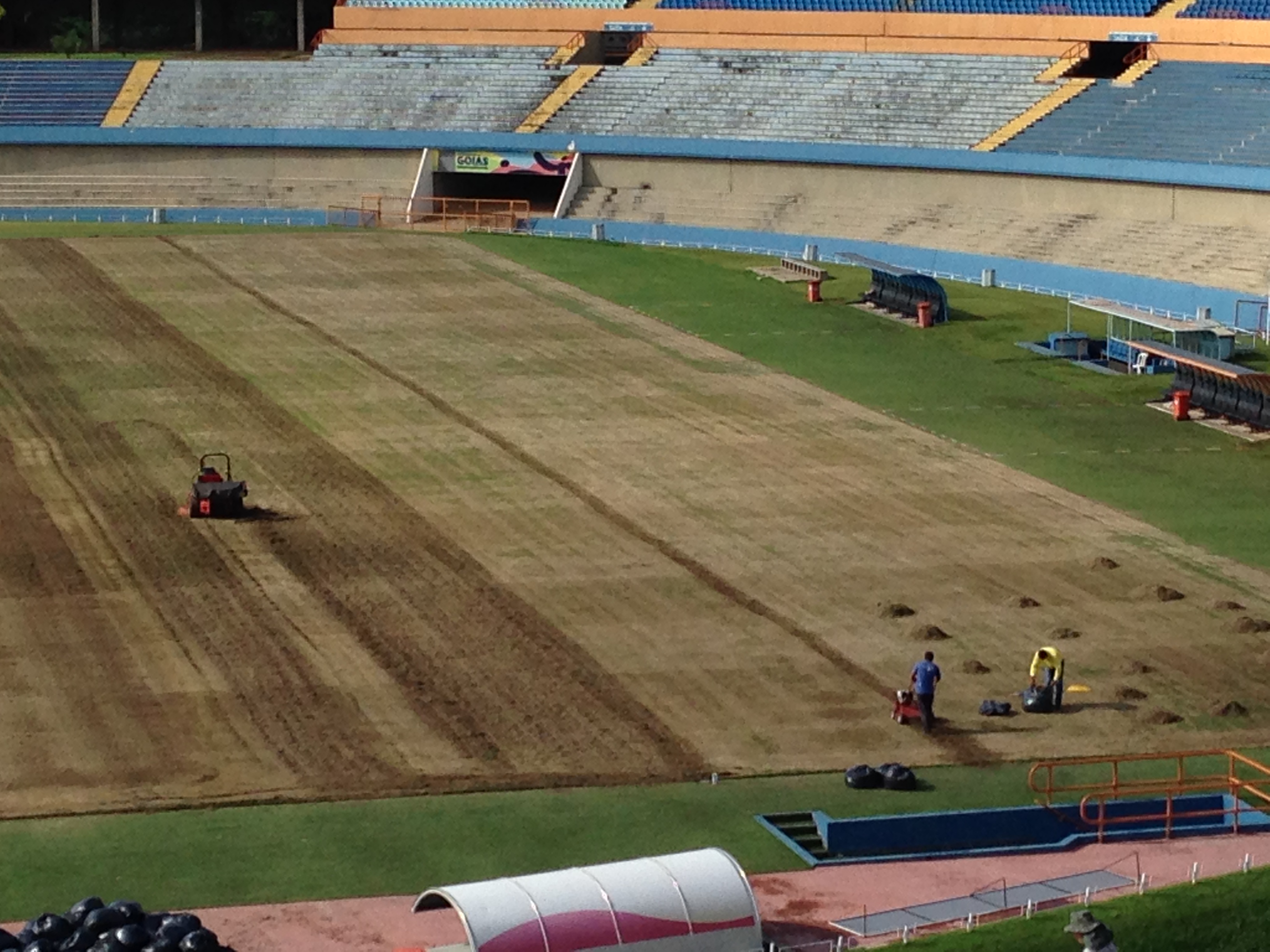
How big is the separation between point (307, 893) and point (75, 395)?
89.9 feet

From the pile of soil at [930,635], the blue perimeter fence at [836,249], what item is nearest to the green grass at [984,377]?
the blue perimeter fence at [836,249]

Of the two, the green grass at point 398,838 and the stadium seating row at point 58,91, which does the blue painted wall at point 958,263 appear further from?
the green grass at point 398,838

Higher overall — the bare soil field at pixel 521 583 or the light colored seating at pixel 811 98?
the light colored seating at pixel 811 98

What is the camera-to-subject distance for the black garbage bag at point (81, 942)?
19828mm

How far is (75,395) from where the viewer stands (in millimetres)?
48219

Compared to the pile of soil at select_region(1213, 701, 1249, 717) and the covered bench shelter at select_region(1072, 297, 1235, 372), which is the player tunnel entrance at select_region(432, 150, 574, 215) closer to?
the covered bench shelter at select_region(1072, 297, 1235, 372)

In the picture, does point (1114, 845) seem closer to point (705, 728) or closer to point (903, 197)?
point (705, 728)

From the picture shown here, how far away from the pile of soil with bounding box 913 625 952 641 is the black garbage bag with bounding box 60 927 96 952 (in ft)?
49.1

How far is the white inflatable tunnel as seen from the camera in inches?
784

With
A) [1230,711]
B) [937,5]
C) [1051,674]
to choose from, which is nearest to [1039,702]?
[1051,674]

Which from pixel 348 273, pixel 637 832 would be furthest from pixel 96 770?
pixel 348 273

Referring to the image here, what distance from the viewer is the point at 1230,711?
2892 cm

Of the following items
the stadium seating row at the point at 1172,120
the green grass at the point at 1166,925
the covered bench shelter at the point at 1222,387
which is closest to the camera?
the green grass at the point at 1166,925

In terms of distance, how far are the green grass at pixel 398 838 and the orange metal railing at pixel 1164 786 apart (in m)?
0.65
